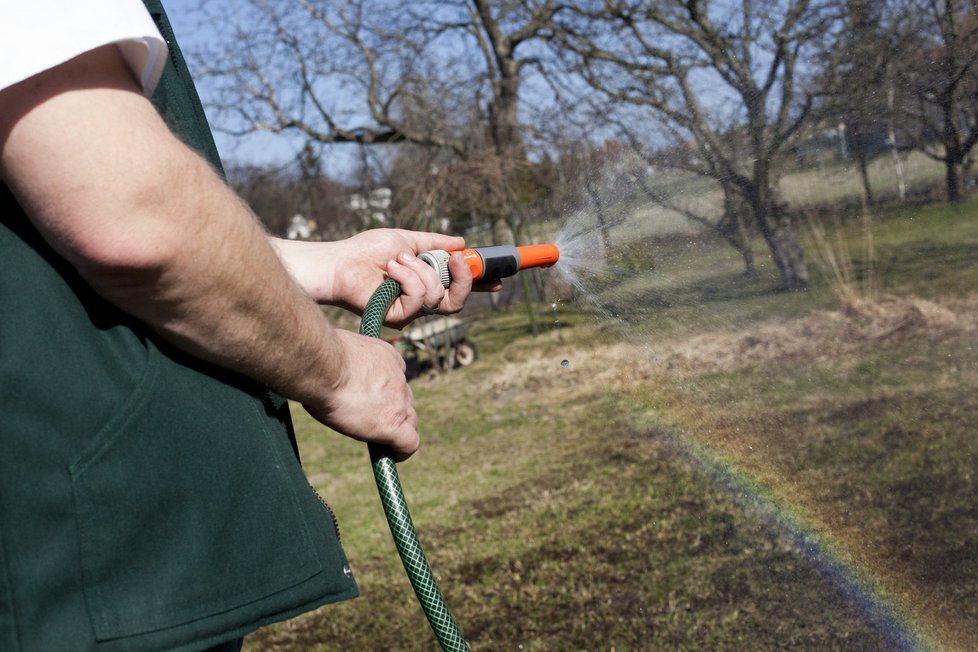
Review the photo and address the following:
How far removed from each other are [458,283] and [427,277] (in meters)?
0.09

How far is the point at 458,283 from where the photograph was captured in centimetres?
173

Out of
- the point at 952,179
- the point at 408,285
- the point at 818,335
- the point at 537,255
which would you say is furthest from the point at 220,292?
the point at 818,335

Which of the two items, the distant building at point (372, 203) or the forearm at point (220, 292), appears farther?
the distant building at point (372, 203)

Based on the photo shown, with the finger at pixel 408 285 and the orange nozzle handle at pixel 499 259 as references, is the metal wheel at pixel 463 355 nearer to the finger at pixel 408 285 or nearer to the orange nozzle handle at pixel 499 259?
the orange nozzle handle at pixel 499 259

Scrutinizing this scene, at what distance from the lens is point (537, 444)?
21.1 feet

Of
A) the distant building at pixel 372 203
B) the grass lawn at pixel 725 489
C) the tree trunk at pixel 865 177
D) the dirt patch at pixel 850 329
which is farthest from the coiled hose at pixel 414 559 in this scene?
the distant building at pixel 372 203

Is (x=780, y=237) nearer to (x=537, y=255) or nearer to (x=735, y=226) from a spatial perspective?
(x=735, y=226)

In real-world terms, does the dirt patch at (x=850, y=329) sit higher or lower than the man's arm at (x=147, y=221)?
lower

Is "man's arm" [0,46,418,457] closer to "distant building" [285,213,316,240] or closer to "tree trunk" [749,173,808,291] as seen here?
"tree trunk" [749,173,808,291]

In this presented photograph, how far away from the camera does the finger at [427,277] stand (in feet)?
5.46

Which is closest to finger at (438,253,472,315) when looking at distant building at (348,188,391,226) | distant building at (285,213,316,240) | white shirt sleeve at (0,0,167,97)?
white shirt sleeve at (0,0,167,97)

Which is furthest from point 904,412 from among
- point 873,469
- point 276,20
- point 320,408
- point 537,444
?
point 276,20

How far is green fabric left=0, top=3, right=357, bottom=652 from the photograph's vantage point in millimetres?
954

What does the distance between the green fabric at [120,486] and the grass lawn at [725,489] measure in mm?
1885
